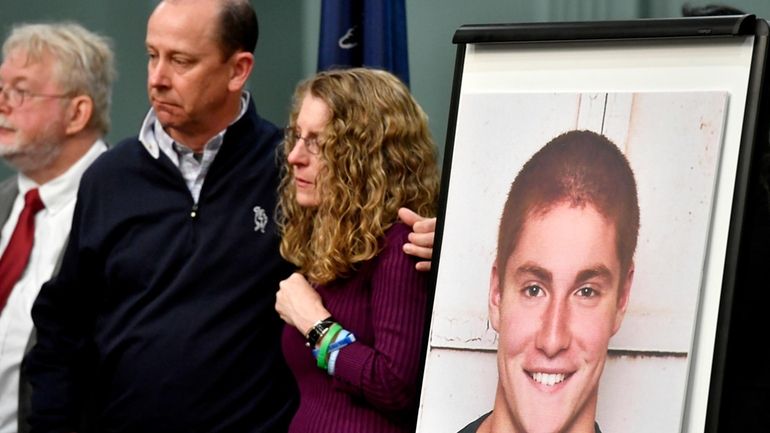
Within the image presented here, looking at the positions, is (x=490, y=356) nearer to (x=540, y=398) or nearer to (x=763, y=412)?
(x=540, y=398)

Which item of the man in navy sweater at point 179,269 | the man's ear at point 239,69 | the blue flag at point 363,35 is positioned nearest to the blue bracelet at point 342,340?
the man in navy sweater at point 179,269

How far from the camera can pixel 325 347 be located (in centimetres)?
224

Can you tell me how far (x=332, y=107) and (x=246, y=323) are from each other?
0.56 metres

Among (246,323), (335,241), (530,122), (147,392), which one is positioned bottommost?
(147,392)

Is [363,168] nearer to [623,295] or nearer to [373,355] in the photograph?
[373,355]

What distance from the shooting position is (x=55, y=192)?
337cm

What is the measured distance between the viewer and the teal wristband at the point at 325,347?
2240 mm

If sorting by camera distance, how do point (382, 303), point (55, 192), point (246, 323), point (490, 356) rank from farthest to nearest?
point (55, 192) < point (246, 323) < point (382, 303) < point (490, 356)

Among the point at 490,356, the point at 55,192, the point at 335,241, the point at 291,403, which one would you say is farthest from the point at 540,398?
the point at 55,192

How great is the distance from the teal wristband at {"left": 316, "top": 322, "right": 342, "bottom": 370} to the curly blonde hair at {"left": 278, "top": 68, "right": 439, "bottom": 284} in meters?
0.10

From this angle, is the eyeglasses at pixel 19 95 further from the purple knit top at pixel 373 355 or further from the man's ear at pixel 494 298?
the man's ear at pixel 494 298

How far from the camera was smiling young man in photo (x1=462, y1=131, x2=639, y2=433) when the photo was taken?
6.15 feet

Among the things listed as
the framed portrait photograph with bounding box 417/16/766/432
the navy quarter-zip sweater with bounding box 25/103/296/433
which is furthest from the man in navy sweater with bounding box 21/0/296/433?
the framed portrait photograph with bounding box 417/16/766/432

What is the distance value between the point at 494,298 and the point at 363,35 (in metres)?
1.42
